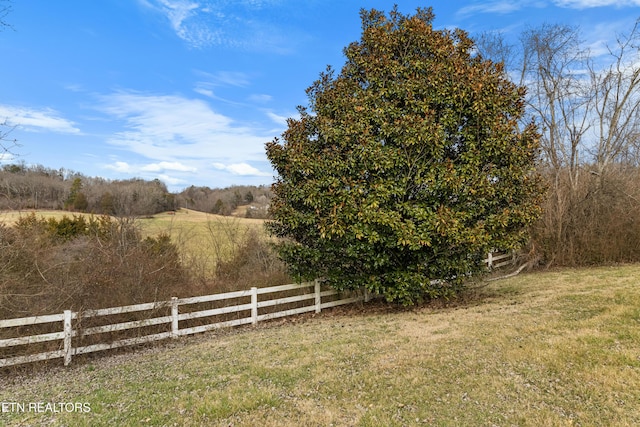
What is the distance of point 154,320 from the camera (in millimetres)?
7539

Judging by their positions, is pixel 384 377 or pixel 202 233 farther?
pixel 202 233

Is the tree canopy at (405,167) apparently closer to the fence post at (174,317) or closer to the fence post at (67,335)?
the fence post at (174,317)

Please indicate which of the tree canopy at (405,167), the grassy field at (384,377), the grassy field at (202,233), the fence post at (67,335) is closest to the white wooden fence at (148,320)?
the fence post at (67,335)

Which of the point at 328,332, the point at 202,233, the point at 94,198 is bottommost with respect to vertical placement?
the point at 328,332

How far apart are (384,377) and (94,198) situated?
57.8ft

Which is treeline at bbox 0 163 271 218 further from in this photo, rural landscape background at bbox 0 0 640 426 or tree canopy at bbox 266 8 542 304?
tree canopy at bbox 266 8 542 304

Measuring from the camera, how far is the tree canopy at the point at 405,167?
7824mm

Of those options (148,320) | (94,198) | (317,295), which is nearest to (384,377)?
(317,295)

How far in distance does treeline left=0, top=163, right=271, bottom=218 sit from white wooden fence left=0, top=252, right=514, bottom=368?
8.83 ft

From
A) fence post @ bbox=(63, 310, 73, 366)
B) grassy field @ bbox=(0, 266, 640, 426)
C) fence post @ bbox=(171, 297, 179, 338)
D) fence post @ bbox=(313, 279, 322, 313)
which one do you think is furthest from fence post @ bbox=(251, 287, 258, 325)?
fence post @ bbox=(63, 310, 73, 366)

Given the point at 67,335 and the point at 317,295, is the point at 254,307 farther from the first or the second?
the point at 67,335

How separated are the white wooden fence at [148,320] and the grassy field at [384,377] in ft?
0.92

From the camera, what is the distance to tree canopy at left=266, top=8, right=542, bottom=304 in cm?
782

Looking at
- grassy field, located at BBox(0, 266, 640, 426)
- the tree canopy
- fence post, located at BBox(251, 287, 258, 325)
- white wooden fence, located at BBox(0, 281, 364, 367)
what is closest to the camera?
grassy field, located at BBox(0, 266, 640, 426)
